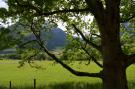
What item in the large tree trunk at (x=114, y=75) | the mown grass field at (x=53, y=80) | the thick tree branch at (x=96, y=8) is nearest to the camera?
the large tree trunk at (x=114, y=75)

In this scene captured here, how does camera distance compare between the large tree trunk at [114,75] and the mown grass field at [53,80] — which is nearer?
the large tree trunk at [114,75]

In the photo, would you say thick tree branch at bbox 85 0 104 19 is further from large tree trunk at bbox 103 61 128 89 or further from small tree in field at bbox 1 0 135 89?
large tree trunk at bbox 103 61 128 89

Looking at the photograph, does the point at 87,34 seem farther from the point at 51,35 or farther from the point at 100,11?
the point at 100,11

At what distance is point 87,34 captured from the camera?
1966 cm

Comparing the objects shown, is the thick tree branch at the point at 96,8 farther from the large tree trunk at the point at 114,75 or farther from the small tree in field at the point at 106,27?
the large tree trunk at the point at 114,75

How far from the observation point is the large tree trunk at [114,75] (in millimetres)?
12031

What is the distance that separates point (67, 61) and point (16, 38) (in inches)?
259

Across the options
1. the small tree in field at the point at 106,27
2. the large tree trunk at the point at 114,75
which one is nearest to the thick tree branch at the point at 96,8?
the small tree in field at the point at 106,27

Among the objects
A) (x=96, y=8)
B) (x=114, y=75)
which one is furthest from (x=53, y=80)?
(x=114, y=75)

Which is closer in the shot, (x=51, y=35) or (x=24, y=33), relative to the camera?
(x=24, y=33)

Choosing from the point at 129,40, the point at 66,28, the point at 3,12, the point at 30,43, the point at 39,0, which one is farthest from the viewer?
the point at 129,40

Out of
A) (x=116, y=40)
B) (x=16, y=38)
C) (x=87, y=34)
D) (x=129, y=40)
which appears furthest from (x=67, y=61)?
(x=116, y=40)

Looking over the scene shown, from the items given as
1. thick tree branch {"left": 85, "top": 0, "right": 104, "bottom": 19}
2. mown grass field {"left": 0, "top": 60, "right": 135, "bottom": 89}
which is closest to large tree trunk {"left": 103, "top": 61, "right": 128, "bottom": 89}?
thick tree branch {"left": 85, "top": 0, "right": 104, "bottom": 19}

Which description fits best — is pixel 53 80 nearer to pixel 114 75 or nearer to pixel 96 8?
pixel 96 8
